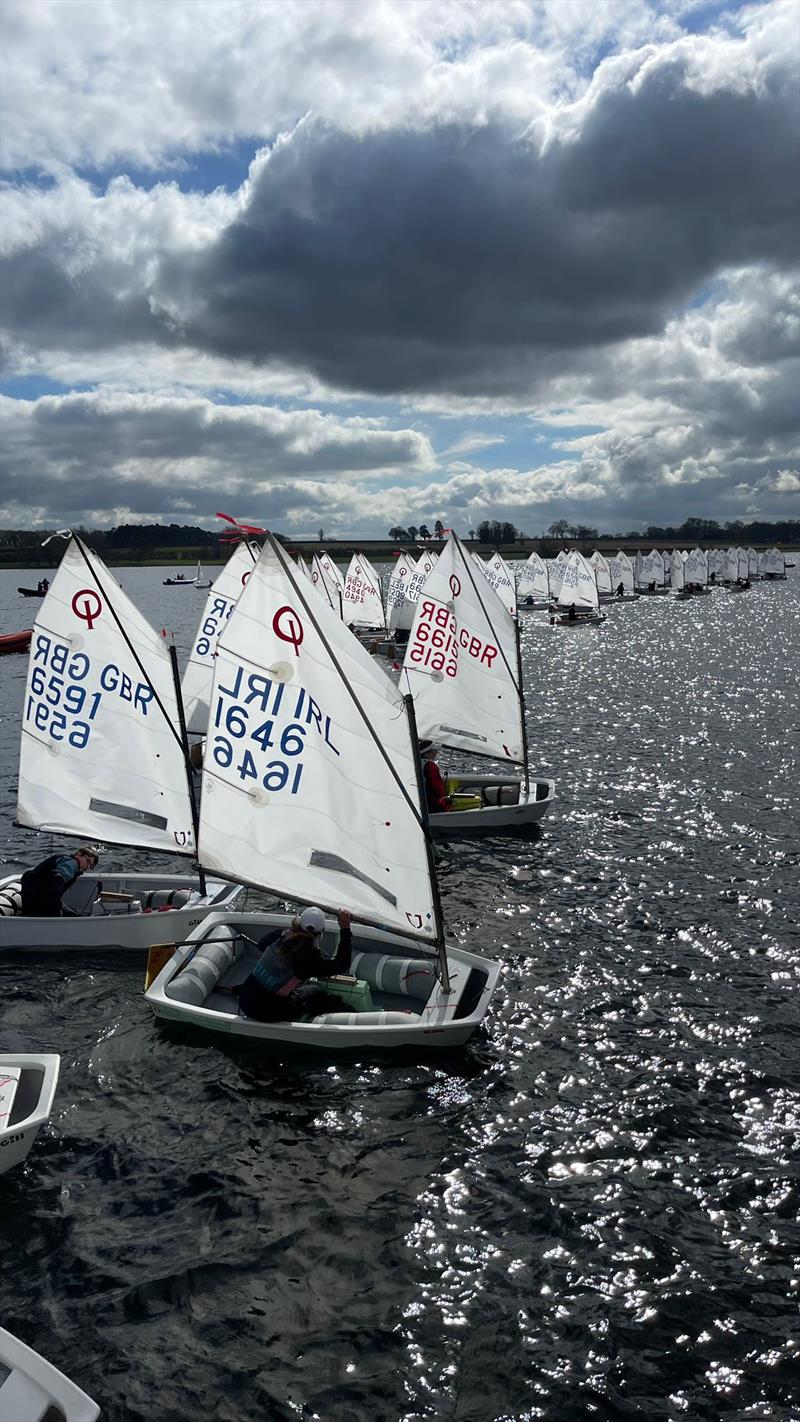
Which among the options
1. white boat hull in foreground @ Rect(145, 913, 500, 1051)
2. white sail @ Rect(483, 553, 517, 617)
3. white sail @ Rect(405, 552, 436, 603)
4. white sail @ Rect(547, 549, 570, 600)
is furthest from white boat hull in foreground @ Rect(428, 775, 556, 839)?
white sail @ Rect(547, 549, 570, 600)

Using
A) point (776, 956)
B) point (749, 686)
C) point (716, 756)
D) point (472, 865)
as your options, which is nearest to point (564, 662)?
point (749, 686)

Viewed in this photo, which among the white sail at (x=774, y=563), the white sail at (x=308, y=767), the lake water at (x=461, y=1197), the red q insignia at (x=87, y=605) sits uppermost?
the white sail at (x=774, y=563)

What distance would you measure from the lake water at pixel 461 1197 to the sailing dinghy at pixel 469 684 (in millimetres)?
6016

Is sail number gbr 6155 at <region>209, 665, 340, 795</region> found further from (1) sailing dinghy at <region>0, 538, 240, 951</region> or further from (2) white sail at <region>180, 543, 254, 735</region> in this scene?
(2) white sail at <region>180, 543, 254, 735</region>

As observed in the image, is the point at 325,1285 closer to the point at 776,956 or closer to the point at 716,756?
the point at 776,956

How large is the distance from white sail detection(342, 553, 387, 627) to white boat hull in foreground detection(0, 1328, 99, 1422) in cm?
7489

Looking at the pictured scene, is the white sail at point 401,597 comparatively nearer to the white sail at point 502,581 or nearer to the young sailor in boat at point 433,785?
the white sail at point 502,581

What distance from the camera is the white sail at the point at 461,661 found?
95.2ft

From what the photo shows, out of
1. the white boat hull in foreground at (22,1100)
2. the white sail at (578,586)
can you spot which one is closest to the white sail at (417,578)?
the white sail at (578,586)

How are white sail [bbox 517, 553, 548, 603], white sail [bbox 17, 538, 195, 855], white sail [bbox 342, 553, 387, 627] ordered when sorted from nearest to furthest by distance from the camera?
white sail [bbox 17, 538, 195, 855], white sail [bbox 342, 553, 387, 627], white sail [bbox 517, 553, 548, 603]

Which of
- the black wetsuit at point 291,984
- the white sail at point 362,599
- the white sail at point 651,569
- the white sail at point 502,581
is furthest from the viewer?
the white sail at point 651,569

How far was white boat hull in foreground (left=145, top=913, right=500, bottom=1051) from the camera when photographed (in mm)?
15555

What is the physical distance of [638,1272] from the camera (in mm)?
11461

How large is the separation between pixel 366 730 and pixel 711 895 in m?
13.1
